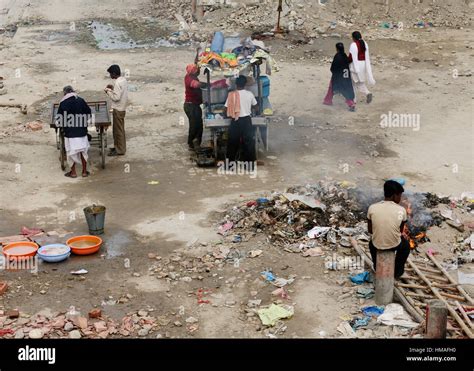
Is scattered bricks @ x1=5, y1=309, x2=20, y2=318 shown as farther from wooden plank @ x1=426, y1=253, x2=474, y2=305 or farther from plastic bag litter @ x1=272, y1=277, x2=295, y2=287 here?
wooden plank @ x1=426, y1=253, x2=474, y2=305

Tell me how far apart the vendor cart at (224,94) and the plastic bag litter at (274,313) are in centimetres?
518

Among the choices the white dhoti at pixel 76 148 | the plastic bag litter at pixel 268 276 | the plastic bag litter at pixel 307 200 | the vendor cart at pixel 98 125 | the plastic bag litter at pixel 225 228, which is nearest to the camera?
the plastic bag litter at pixel 268 276

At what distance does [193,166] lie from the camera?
13453mm

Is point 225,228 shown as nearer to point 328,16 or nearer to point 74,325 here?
point 74,325

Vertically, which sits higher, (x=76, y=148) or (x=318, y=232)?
(x=76, y=148)

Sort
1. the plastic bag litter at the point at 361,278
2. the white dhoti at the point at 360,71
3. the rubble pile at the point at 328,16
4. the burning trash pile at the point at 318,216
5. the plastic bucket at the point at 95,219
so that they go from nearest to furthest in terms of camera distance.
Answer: the plastic bag litter at the point at 361,278 < the burning trash pile at the point at 318,216 < the plastic bucket at the point at 95,219 < the white dhoti at the point at 360,71 < the rubble pile at the point at 328,16

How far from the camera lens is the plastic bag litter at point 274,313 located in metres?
8.34

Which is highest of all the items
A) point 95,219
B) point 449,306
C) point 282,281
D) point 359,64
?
point 359,64

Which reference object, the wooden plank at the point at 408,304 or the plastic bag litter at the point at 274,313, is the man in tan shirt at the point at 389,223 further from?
the plastic bag litter at the point at 274,313

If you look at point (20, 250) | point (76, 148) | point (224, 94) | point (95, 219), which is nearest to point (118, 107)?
point (76, 148)

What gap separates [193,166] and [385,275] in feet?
18.5

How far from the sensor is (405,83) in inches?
728

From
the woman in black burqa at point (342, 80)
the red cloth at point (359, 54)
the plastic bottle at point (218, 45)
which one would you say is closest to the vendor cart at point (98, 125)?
the plastic bottle at point (218, 45)
